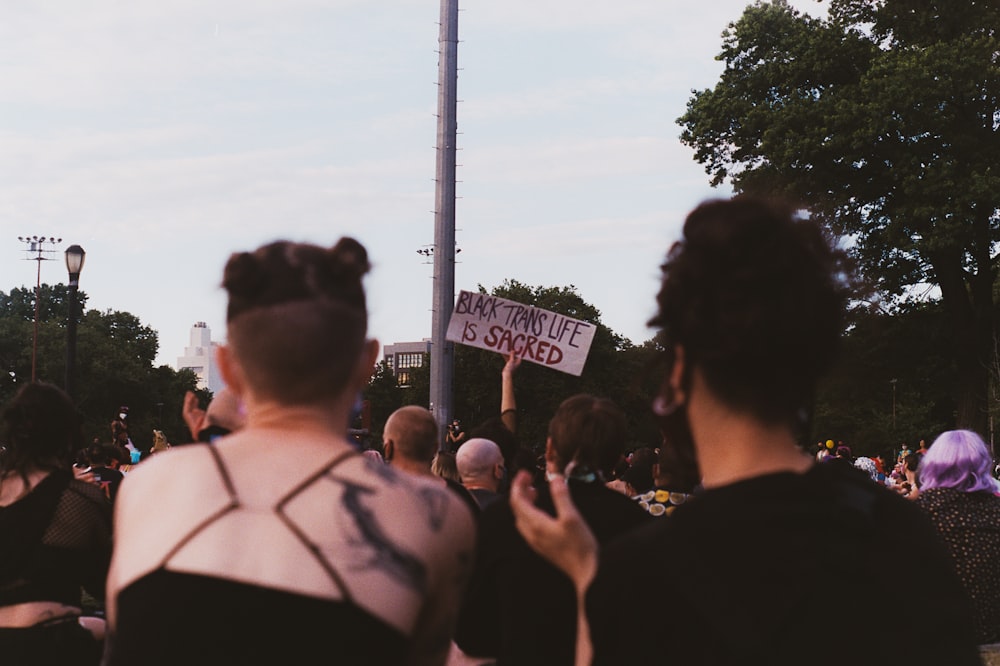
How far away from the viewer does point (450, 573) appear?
7.48 feet

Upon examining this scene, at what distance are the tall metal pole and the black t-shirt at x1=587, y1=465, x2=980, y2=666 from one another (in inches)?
533

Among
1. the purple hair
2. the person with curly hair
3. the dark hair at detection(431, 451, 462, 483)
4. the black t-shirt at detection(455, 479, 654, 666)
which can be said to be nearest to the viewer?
the black t-shirt at detection(455, 479, 654, 666)

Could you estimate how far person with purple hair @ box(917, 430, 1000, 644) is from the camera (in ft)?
21.5

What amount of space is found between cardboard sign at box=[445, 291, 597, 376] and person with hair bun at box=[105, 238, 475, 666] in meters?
9.67

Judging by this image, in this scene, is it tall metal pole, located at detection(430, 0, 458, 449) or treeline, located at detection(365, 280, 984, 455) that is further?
treeline, located at detection(365, 280, 984, 455)

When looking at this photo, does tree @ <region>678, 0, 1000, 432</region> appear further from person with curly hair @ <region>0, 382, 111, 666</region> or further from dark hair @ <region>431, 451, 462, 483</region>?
person with curly hair @ <region>0, 382, 111, 666</region>

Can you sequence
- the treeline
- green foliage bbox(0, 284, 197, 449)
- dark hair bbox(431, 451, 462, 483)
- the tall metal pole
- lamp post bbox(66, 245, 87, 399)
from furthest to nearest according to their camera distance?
1. green foliage bbox(0, 284, 197, 449)
2. the treeline
3. lamp post bbox(66, 245, 87, 399)
4. the tall metal pole
5. dark hair bbox(431, 451, 462, 483)

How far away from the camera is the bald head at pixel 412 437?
20.5 feet

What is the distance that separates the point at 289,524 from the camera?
2109 mm

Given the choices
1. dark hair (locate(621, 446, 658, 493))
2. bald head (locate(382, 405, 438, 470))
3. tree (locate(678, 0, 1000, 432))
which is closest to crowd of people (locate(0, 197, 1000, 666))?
bald head (locate(382, 405, 438, 470))

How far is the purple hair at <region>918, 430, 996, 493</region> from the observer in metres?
6.51

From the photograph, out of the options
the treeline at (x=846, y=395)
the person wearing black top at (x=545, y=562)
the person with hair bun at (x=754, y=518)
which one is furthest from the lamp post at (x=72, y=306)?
the treeline at (x=846, y=395)

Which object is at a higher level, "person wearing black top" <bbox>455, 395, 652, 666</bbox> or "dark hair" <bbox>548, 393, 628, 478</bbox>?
"dark hair" <bbox>548, 393, 628, 478</bbox>

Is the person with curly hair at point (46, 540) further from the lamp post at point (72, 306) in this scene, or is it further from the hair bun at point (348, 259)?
the lamp post at point (72, 306)
